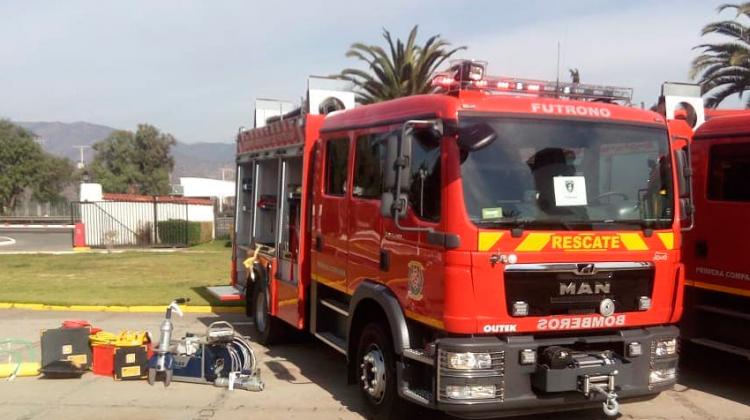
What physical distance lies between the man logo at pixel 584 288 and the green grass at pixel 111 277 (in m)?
8.24

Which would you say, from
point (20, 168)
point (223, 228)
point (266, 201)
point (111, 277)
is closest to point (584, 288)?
point (266, 201)

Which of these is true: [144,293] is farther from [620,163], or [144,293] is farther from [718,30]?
[718,30]

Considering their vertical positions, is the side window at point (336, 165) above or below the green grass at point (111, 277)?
above

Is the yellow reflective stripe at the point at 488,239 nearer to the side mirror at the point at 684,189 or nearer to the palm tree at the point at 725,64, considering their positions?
the side mirror at the point at 684,189

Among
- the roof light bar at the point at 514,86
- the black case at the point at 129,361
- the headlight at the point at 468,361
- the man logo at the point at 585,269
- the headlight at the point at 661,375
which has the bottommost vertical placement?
the black case at the point at 129,361

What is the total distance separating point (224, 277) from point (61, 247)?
14506mm

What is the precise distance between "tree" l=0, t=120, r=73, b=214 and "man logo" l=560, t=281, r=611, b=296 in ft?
223

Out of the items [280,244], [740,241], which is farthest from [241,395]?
[740,241]

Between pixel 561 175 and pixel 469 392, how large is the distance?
1.65m

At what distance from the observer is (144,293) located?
13.0 m

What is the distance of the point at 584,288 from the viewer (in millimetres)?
4953

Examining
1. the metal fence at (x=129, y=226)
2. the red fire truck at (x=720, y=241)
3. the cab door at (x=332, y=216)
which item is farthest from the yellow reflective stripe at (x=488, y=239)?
the metal fence at (x=129, y=226)

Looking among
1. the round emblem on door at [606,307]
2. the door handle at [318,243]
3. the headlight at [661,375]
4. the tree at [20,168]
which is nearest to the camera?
the round emblem on door at [606,307]

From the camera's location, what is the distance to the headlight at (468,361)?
15.2ft
